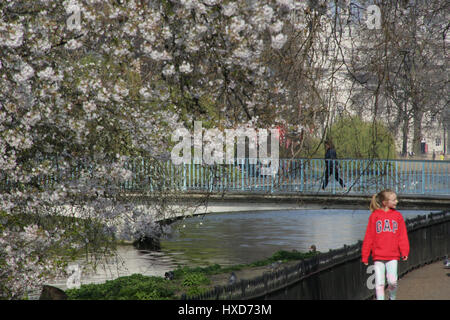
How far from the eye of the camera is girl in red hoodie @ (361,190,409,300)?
351 inches

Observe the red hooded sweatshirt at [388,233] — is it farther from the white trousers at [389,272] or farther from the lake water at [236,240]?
the lake water at [236,240]

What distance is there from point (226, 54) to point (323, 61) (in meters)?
1.16

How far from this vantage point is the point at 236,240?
27.3 m

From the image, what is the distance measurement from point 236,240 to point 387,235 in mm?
18495

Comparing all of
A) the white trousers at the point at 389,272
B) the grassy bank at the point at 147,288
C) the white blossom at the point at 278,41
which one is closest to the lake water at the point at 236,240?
the grassy bank at the point at 147,288

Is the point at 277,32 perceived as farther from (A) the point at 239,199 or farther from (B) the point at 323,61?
(A) the point at 239,199

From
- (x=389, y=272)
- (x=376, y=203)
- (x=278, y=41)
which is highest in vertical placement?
(x=278, y=41)

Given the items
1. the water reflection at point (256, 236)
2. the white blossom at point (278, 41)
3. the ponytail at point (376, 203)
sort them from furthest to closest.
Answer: the water reflection at point (256, 236) < the white blossom at point (278, 41) < the ponytail at point (376, 203)

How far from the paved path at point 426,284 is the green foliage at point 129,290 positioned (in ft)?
11.1

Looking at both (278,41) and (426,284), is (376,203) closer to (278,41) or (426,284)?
(278,41)

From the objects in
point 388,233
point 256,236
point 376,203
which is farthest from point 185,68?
point 256,236

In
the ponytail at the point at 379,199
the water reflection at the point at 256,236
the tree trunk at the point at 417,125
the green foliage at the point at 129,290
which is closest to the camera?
the ponytail at the point at 379,199

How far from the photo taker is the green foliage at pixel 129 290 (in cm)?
1022

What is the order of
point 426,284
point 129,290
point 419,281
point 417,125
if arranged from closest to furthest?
point 129,290 < point 426,284 < point 419,281 < point 417,125
